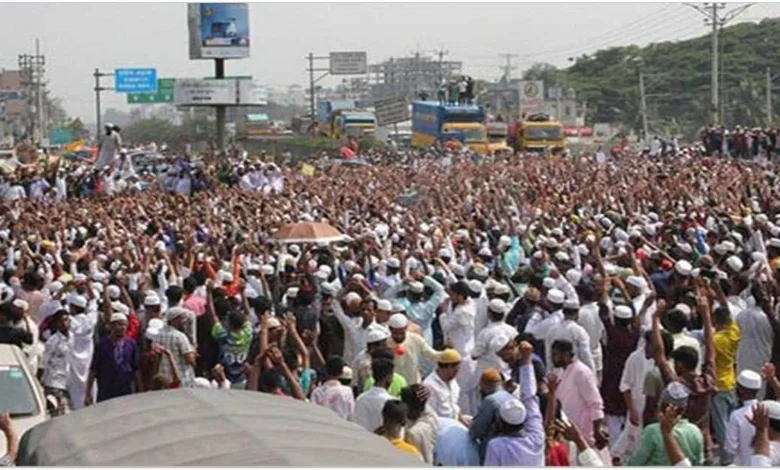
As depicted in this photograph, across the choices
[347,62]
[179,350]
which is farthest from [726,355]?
[347,62]

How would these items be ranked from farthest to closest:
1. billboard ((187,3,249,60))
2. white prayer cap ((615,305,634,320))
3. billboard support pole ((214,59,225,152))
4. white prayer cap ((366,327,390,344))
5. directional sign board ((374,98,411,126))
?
directional sign board ((374,98,411,126)), billboard ((187,3,249,60)), billboard support pole ((214,59,225,152)), white prayer cap ((615,305,634,320)), white prayer cap ((366,327,390,344))

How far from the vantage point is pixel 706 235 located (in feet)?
42.9

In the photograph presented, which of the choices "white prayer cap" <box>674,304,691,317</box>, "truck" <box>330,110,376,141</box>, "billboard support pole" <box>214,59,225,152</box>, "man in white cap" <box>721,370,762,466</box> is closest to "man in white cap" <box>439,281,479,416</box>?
"white prayer cap" <box>674,304,691,317</box>

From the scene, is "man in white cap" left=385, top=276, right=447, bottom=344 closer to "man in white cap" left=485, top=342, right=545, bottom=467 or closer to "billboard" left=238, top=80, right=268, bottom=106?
"man in white cap" left=485, top=342, right=545, bottom=467

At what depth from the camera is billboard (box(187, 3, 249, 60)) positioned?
51438 millimetres

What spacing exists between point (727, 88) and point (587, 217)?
64750 millimetres

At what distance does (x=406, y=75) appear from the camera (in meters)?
157

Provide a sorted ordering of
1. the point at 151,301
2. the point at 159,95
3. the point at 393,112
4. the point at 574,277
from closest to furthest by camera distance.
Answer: the point at 151,301
the point at 574,277
the point at 159,95
the point at 393,112

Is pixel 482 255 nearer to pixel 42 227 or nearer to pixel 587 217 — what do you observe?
pixel 587 217

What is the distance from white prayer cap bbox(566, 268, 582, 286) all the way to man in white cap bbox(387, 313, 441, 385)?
7.54 ft

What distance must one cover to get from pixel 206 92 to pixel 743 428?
149 ft

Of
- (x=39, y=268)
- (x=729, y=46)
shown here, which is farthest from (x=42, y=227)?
(x=729, y=46)

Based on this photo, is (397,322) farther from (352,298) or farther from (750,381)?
(750,381)

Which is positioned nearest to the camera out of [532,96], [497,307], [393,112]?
[497,307]
